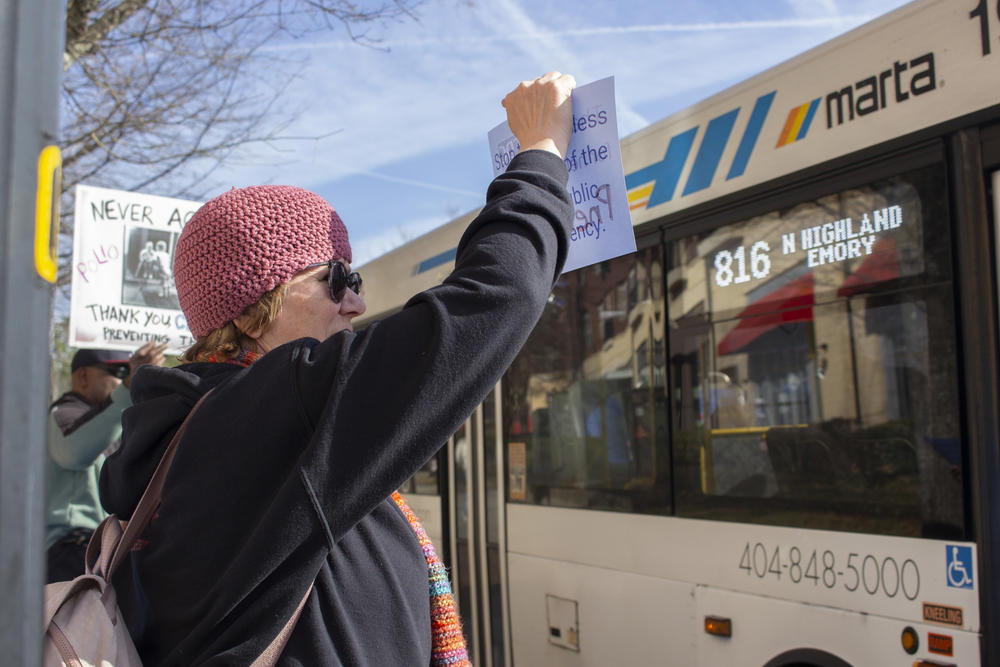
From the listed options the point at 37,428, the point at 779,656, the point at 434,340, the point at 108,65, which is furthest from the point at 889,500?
the point at 108,65

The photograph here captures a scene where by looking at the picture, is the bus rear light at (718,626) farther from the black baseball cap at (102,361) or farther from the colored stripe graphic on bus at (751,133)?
the black baseball cap at (102,361)

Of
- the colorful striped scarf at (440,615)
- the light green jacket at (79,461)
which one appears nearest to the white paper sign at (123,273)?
the light green jacket at (79,461)

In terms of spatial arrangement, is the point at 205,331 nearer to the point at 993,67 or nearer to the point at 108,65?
the point at 993,67

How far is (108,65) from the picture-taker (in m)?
8.67

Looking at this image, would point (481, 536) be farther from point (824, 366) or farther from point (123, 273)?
point (824, 366)

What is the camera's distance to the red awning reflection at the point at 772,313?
11.7 ft

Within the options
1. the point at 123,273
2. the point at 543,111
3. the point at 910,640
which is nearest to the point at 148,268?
the point at 123,273

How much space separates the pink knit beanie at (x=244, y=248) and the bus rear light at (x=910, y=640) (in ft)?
7.91

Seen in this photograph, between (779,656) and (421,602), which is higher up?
(421,602)

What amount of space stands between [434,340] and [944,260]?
244 centimetres

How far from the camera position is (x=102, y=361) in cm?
493

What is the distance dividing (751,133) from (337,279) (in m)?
2.65

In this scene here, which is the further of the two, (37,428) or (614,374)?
(614,374)

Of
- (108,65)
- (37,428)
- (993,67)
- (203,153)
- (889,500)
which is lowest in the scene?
(889,500)
